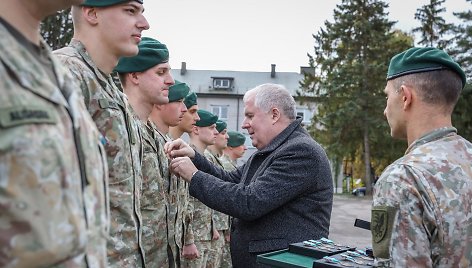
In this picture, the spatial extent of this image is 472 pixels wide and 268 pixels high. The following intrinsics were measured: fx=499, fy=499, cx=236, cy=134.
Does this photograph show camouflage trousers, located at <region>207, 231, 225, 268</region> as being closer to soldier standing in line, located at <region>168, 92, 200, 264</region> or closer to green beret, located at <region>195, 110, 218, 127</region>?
green beret, located at <region>195, 110, 218, 127</region>

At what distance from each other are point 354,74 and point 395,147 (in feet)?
16.6

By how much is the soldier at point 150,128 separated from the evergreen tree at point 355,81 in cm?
2489

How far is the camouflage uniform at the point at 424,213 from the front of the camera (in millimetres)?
1975

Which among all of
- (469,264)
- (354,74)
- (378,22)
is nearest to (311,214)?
(469,264)

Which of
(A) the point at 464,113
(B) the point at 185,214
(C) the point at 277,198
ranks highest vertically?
(A) the point at 464,113

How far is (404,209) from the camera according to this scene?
1983 mm

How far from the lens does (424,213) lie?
1991 millimetres

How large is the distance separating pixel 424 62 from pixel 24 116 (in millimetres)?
1754

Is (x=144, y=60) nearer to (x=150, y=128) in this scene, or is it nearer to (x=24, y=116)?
(x=150, y=128)

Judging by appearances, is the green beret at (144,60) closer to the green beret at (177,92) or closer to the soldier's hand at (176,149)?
the soldier's hand at (176,149)

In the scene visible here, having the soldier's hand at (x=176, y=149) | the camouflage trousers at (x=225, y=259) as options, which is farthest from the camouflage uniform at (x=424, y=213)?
the camouflage trousers at (x=225, y=259)

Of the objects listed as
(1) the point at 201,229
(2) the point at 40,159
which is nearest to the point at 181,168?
(2) the point at 40,159

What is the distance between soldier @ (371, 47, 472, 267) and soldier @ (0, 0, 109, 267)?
3.89 feet

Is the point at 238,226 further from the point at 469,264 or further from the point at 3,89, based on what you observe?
the point at 3,89
